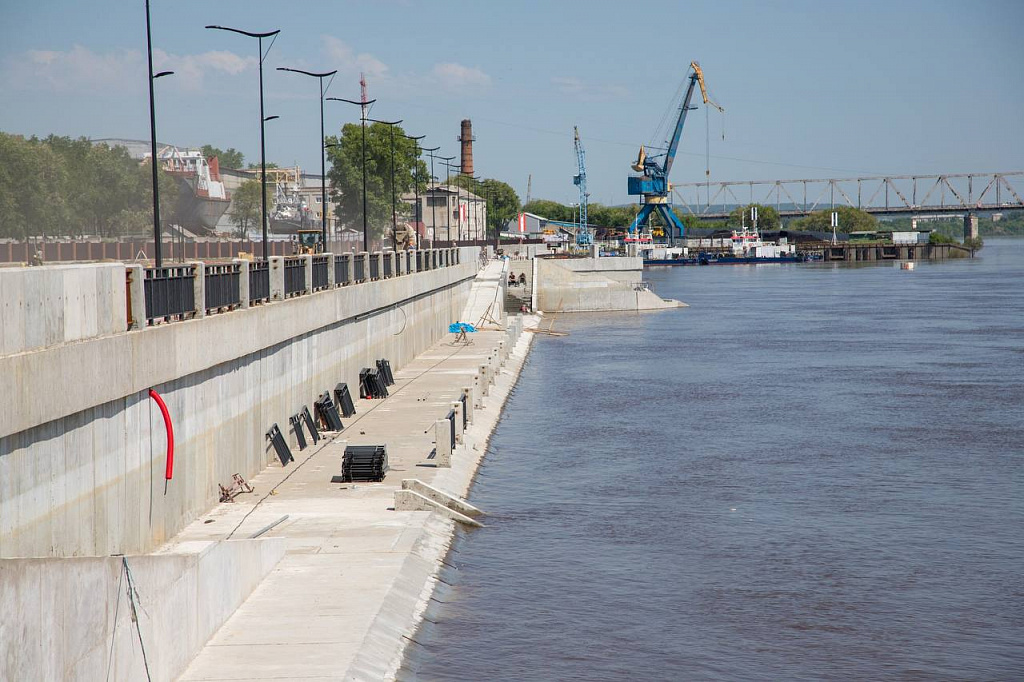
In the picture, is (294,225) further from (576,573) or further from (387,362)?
(576,573)

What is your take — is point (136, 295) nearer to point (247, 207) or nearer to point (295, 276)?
point (295, 276)

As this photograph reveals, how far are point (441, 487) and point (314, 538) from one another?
6600 mm

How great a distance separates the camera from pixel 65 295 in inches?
725

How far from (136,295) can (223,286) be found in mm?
6734

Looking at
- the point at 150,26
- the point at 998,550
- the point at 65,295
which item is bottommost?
the point at 998,550

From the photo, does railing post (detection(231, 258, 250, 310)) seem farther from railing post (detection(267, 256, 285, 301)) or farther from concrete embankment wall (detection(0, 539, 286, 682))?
concrete embankment wall (detection(0, 539, 286, 682))

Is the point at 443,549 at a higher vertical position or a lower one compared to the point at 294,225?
lower

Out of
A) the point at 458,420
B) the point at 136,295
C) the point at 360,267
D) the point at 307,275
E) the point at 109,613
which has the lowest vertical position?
the point at 458,420

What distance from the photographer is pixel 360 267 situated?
49.7 meters

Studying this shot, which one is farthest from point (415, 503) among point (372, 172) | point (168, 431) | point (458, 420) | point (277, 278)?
point (372, 172)

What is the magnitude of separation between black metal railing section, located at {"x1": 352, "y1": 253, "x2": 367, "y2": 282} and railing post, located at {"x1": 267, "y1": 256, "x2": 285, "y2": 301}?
14.2 m

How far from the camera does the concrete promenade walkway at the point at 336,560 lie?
1733 cm

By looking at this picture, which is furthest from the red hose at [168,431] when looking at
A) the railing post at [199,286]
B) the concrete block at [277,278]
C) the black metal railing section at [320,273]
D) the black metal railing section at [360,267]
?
the black metal railing section at [360,267]

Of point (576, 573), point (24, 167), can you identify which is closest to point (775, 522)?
point (576, 573)
